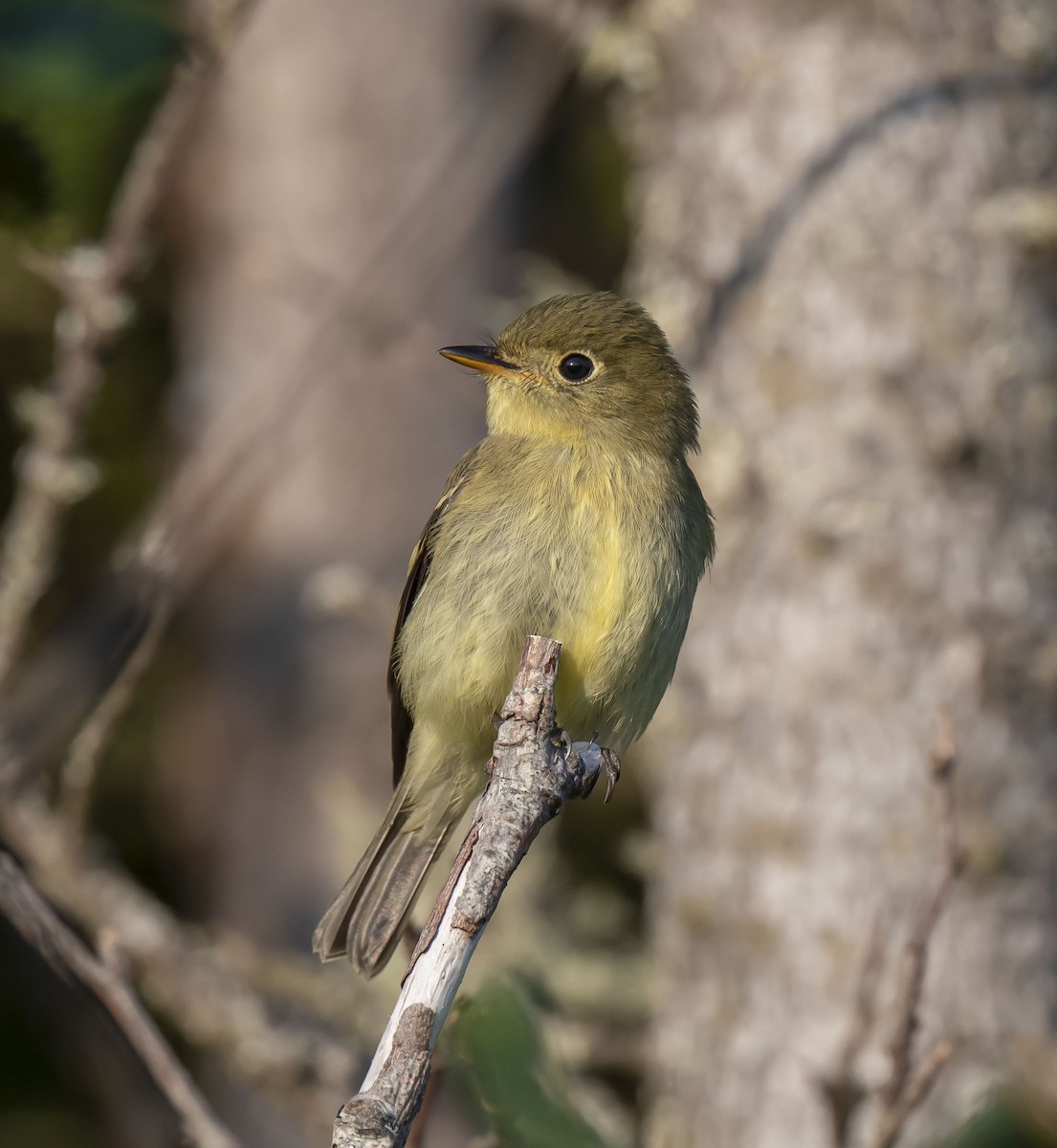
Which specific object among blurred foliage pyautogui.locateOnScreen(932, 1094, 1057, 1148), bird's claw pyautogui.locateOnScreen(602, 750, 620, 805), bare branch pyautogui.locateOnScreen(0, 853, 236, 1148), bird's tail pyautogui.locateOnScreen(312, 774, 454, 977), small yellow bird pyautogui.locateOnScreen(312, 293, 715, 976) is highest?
small yellow bird pyautogui.locateOnScreen(312, 293, 715, 976)

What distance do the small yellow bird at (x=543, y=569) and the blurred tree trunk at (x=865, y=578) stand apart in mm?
771

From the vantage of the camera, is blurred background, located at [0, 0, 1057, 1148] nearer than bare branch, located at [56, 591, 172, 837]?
No

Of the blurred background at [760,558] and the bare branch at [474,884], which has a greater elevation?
the blurred background at [760,558]

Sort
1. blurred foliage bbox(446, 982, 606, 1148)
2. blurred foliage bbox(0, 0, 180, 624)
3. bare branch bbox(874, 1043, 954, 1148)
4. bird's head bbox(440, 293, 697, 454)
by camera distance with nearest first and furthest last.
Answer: blurred foliage bbox(446, 982, 606, 1148) < bare branch bbox(874, 1043, 954, 1148) < blurred foliage bbox(0, 0, 180, 624) < bird's head bbox(440, 293, 697, 454)

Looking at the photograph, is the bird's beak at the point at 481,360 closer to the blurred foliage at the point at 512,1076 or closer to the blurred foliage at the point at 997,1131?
the blurred foliage at the point at 512,1076

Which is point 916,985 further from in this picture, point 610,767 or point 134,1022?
point 134,1022

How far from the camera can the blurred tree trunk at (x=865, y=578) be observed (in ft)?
13.8

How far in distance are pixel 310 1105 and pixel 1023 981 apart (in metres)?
2.03

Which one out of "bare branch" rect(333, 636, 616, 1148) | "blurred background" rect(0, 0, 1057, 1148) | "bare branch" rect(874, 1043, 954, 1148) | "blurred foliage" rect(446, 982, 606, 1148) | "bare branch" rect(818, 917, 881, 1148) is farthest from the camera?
"blurred background" rect(0, 0, 1057, 1148)

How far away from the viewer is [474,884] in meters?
2.17

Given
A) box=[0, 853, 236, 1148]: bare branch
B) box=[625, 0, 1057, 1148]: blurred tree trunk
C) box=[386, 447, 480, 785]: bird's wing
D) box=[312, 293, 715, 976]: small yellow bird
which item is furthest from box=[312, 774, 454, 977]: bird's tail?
box=[625, 0, 1057, 1148]: blurred tree trunk

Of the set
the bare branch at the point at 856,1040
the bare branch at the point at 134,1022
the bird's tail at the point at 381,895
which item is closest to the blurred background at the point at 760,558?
the bird's tail at the point at 381,895

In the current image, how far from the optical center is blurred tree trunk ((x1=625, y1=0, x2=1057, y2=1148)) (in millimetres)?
4207

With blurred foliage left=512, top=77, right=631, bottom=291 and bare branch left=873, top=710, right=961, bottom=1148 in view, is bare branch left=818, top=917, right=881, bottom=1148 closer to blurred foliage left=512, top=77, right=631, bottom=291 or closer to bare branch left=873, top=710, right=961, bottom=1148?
bare branch left=873, top=710, right=961, bottom=1148
